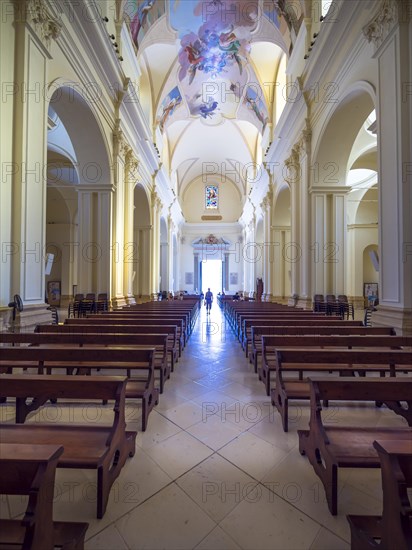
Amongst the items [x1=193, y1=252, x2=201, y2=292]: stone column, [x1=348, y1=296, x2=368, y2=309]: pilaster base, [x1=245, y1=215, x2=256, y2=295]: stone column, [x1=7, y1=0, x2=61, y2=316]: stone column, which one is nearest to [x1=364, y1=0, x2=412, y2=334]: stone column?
[x1=7, y1=0, x2=61, y2=316]: stone column

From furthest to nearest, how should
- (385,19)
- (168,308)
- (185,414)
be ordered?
(168,308) < (385,19) < (185,414)

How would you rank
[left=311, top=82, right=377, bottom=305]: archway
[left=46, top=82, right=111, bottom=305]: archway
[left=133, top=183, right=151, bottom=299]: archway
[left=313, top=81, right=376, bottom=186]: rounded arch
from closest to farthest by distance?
[left=313, top=81, right=376, bottom=186]: rounded arch < [left=46, top=82, right=111, bottom=305]: archway < [left=311, top=82, right=377, bottom=305]: archway < [left=133, top=183, right=151, bottom=299]: archway

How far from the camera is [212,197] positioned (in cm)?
2634

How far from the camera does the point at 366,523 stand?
1357mm

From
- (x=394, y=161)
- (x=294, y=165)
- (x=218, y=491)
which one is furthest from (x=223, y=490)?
(x=294, y=165)

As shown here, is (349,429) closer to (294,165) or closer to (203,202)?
(294,165)

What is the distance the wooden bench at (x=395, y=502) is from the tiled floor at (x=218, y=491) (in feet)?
1.17

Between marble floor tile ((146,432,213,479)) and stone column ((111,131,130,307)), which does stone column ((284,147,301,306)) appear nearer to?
stone column ((111,131,130,307))

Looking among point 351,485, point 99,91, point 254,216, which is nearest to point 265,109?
point 254,216

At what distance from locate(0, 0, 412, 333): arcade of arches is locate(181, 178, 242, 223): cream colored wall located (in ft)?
21.1

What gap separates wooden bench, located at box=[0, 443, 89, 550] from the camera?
1.00 meters

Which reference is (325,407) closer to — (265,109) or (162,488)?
(162,488)

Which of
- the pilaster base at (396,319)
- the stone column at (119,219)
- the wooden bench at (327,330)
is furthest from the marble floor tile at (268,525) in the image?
the stone column at (119,219)

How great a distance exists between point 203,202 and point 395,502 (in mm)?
26208
